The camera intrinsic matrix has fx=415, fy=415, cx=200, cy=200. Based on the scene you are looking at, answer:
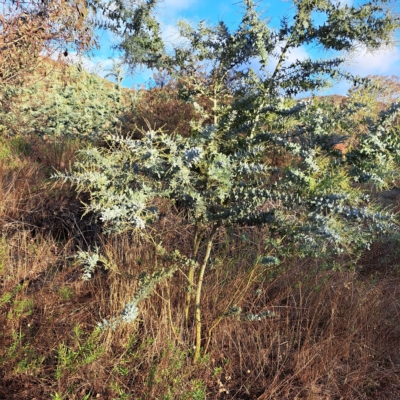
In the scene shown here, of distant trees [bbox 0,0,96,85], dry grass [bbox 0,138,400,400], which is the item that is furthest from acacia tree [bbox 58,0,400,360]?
distant trees [bbox 0,0,96,85]

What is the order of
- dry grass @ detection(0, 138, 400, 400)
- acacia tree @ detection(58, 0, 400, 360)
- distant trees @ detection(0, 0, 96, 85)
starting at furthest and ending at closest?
distant trees @ detection(0, 0, 96, 85) < dry grass @ detection(0, 138, 400, 400) < acacia tree @ detection(58, 0, 400, 360)

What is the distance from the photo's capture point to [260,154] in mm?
2402

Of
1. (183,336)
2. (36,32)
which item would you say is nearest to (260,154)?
(183,336)

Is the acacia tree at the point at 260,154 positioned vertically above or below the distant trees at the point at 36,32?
below

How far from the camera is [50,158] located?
684 centimetres

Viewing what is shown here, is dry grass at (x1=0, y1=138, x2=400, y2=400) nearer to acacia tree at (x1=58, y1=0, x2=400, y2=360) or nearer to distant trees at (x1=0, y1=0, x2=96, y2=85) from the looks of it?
acacia tree at (x1=58, y1=0, x2=400, y2=360)

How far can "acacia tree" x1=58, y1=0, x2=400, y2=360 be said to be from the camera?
1.94 meters

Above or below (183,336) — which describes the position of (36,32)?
above

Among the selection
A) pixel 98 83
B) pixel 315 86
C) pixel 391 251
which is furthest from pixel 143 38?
pixel 98 83

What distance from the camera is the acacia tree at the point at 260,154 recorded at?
6.37ft

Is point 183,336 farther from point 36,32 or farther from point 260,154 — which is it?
point 36,32

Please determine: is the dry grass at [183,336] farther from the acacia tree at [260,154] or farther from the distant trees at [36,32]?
the distant trees at [36,32]

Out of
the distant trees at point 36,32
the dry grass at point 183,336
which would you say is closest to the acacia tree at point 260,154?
the dry grass at point 183,336

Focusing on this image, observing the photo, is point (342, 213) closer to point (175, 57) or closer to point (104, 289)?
point (175, 57)
